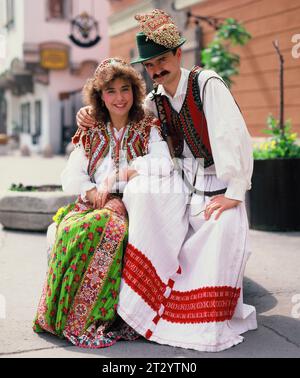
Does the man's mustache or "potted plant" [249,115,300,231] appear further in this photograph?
"potted plant" [249,115,300,231]

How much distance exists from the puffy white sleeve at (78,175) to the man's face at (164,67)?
642mm

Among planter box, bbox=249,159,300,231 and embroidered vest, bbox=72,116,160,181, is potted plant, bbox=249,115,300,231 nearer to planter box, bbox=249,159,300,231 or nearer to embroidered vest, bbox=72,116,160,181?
planter box, bbox=249,159,300,231

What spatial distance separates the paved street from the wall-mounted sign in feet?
52.9

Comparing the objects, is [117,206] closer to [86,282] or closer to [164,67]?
[86,282]

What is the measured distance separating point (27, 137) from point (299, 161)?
22662 millimetres

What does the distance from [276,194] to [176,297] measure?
3.14 meters

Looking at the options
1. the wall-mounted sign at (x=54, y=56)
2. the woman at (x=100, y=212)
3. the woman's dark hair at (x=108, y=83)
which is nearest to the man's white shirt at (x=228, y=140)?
the woman at (x=100, y=212)

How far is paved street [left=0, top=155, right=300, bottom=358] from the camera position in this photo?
3.08 metres

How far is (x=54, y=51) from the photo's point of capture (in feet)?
71.6

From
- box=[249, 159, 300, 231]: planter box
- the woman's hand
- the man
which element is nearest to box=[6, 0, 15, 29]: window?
box=[249, 159, 300, 231]: planter box

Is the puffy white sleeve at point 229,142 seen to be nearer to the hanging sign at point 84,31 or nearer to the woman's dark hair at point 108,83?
the woman's dark hair at point 108,83

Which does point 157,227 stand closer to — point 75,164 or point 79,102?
point 75,164

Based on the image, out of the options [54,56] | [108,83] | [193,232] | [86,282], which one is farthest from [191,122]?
[54,56]

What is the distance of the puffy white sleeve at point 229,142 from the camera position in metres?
3.36
